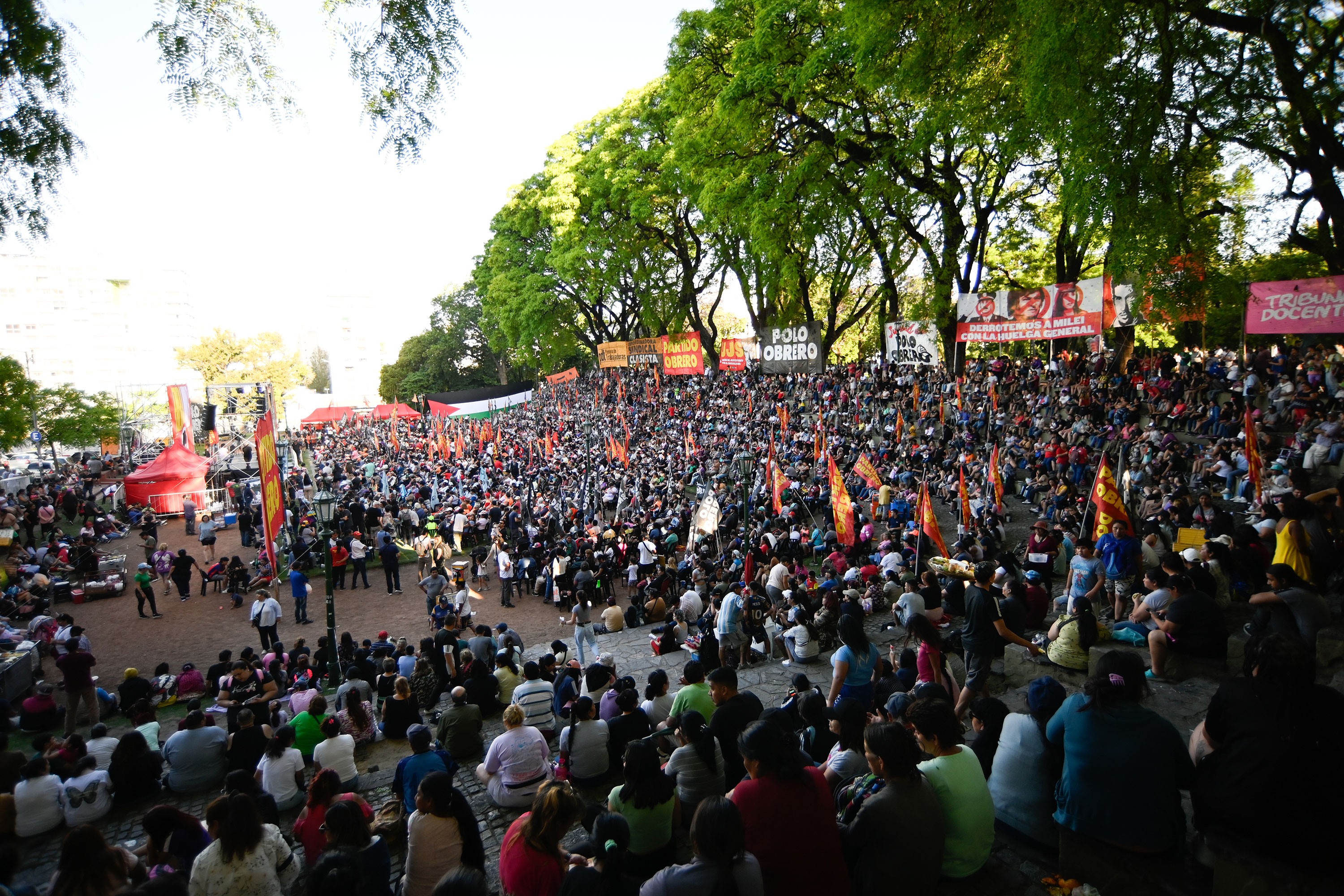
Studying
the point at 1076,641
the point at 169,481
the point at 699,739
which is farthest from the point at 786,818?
the point at 169,481

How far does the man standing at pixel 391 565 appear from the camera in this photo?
16.6 m

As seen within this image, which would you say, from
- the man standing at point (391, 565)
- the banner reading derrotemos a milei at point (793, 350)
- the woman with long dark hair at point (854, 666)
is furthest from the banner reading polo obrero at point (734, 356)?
the woman with long dark hair at point (854, 666)

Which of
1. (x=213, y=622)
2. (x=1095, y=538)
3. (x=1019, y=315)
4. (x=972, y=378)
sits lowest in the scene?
(x=213, y=622)

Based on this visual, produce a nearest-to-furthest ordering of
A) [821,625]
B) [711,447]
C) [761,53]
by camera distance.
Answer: [821,625]
[761,53]
[711,447]

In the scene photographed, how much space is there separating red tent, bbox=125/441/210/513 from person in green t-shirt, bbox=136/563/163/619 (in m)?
11.7

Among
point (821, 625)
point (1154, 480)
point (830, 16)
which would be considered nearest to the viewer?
point (821, 625)

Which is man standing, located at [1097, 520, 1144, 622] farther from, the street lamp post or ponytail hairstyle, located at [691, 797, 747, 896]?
the street lamp post

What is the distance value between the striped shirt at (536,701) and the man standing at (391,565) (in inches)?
455

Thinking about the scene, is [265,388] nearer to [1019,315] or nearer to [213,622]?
[213,622]

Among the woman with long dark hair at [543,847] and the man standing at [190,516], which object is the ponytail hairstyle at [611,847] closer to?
the woman with long dark hair at [543,847]

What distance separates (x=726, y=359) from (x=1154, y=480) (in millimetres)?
17998

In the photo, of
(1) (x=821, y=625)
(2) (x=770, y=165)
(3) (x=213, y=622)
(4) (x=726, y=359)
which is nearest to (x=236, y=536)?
(3) (x=213, y=622)

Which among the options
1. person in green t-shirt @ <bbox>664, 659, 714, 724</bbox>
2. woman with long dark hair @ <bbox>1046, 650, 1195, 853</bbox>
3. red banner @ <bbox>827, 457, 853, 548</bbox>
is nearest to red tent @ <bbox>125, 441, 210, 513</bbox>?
red banner @ <bbox>827, 457, 853, 548</bbox>

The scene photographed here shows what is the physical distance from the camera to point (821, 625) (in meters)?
8.83
